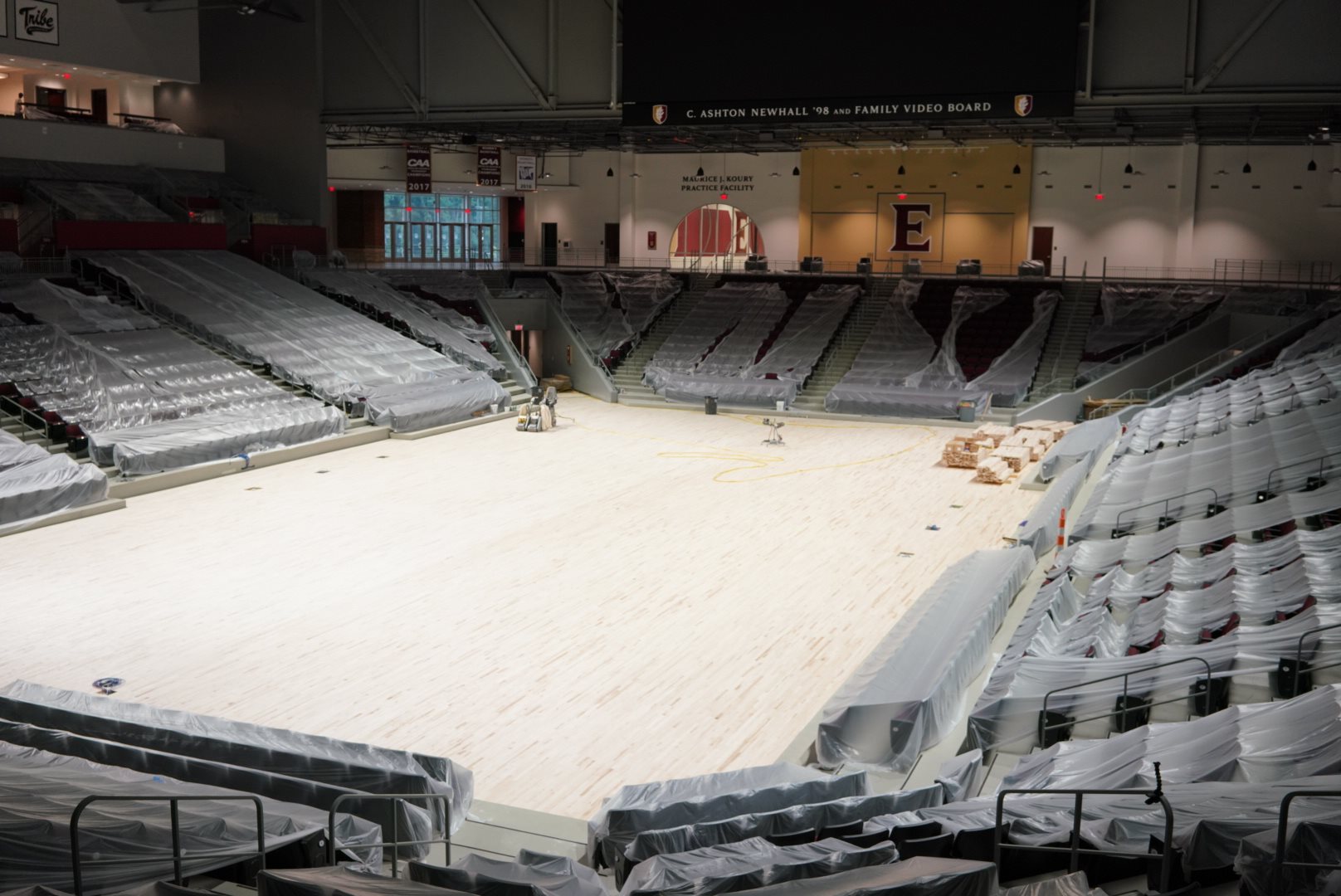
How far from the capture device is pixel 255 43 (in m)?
30.5

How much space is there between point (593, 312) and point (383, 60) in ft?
30.3

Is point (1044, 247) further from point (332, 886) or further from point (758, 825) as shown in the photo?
point (332, 886)

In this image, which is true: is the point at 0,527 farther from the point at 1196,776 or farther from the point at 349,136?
the point at 349,136

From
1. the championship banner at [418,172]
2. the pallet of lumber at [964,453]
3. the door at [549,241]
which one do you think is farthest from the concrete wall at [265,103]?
the pallet of lumber at [964,453]

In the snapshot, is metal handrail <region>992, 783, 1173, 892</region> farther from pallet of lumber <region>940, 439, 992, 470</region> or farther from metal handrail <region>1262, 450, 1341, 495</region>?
pallet of lumber <region>940, 439, 992, 470</region>

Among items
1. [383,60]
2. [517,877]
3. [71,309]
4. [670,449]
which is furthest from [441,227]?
[517,877]

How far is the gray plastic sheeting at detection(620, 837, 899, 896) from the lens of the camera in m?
5.85

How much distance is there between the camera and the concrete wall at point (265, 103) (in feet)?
98.0

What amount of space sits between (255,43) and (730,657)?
2441cm

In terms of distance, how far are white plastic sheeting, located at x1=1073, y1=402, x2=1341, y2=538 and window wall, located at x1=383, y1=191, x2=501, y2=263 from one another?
2671 cm

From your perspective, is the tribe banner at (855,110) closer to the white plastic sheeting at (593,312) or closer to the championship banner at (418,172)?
the white plastic sheeting at (593,312)

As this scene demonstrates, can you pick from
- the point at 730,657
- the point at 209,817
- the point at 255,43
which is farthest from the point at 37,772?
the point at 255,43

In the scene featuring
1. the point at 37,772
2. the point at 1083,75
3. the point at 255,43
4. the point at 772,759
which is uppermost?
the point at 255,43

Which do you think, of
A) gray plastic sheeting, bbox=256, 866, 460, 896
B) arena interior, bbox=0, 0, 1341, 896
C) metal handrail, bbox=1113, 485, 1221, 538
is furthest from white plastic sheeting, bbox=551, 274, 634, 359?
gray plastic sheeting, bbox=256, 866, 460, 896
